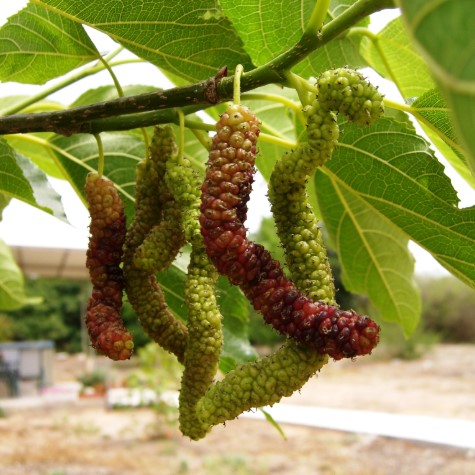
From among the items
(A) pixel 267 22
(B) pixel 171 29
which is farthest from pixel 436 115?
(B) pixel 171 29

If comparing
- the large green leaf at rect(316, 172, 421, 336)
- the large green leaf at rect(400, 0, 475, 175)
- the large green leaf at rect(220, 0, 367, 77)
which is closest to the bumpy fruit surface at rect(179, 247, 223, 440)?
the large green leaf at rect(220, 0, 367, 77)

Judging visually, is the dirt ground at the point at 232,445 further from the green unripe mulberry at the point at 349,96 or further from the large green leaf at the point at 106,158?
the green unripe mulberry at the point at 349,96

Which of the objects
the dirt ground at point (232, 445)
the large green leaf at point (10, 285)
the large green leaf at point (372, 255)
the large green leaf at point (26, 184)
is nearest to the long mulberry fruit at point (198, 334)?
the large green leaf at point (26, 184)

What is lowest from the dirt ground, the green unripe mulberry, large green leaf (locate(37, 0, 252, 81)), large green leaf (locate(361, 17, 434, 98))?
the dirt ground

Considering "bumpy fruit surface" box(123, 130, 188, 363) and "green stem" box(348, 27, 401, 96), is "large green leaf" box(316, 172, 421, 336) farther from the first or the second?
"bumpy fruit surface" box(123, 130, 188, 363)

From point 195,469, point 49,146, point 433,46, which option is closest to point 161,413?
point 195,469

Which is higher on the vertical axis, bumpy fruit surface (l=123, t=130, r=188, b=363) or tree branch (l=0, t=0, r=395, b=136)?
tree branch (l=0, t=0, r=395, b=136)
